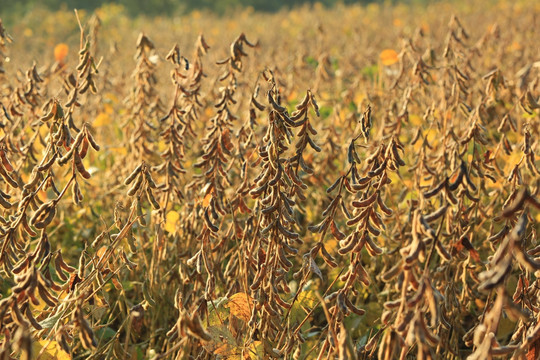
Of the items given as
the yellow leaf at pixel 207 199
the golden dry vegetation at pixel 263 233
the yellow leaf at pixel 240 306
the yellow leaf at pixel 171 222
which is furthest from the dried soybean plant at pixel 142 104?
the yellow leaf at pixel 240 306

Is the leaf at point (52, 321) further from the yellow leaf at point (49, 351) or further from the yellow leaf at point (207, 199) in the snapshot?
the yellow leaf at point (207, 199)

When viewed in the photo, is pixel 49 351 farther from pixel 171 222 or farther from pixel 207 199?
pixel 171 222

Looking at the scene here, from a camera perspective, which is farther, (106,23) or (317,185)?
(106,23)

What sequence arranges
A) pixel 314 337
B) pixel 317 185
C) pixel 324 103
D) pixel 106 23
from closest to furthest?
pixel 314 337 → pixel 317 185 → pixel 324 103 → pixel 106 23

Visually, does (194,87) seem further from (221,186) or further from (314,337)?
(314,337)

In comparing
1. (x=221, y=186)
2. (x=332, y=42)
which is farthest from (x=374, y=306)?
(x=332, y=42)

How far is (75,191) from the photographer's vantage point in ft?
4.94

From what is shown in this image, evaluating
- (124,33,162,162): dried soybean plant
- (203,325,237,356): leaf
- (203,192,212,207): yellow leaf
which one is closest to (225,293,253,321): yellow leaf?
(203,325,237,356): leaf

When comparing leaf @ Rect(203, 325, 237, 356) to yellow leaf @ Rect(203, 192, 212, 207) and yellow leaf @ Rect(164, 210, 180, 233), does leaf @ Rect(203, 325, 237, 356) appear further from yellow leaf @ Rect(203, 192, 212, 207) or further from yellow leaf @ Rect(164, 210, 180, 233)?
yellow leaf @ Rect(164, 210, 180, 233)

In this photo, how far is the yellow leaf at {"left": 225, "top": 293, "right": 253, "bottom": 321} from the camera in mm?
1619

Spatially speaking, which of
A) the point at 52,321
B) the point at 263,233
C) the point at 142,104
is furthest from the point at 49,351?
the point at 142,104

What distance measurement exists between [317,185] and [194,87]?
0.72 meters

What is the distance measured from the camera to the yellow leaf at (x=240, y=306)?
5.31 ft

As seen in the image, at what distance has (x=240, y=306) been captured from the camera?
1.63 metres
